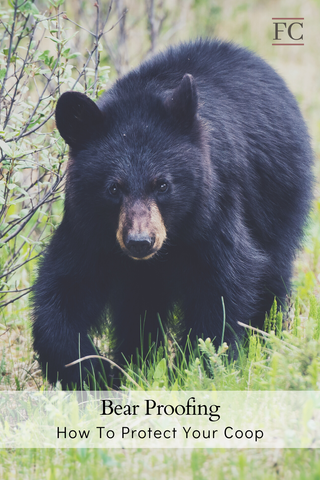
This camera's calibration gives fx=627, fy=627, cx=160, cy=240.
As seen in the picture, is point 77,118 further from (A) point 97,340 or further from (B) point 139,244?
(A) point 97,340

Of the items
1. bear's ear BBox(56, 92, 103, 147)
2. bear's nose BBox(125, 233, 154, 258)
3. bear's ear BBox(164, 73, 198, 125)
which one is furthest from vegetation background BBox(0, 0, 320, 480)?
bear's ear BBox(164, 73, 198, 125)

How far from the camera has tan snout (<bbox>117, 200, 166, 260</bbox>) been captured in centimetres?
300

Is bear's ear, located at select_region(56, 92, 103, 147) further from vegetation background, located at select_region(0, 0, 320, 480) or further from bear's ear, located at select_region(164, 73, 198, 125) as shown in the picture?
bear's ear, located at select_region(164, 73, 198, 125)

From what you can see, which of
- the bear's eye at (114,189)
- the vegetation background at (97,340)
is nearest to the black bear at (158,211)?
the bear's eye at (114,189)

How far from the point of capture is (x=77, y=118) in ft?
10.8

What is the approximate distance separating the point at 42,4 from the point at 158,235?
6.07 metres

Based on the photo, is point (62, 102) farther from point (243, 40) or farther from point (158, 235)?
point (243, 40)

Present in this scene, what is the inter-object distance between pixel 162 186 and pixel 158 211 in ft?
0.44

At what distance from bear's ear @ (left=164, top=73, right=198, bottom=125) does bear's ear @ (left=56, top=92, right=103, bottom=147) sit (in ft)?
1.25

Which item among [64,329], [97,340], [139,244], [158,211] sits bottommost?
[97,340]

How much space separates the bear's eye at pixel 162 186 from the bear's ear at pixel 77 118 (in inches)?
18.6

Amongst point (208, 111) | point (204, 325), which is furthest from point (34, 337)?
point (208, 111)

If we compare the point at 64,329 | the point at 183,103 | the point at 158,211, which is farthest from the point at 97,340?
the point at 183,103

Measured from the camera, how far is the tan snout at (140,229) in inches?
118
